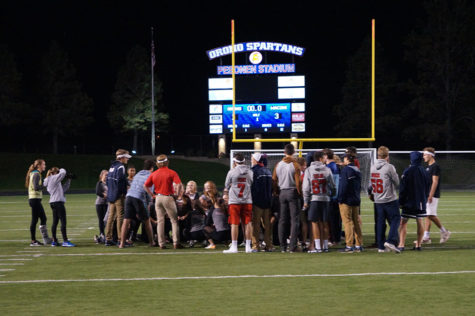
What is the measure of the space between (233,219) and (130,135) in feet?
160

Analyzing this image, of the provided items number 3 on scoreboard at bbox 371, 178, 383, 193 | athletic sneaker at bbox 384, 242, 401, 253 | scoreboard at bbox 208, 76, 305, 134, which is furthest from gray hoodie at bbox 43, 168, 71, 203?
scoreboard at bbox 208, 76, 305, 134

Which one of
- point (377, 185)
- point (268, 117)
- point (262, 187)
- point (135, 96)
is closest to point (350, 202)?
point (377, 185)

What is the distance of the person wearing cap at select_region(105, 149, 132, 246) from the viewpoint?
40.8 ft

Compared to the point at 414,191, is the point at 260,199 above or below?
below

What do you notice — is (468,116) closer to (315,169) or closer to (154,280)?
(315,169)

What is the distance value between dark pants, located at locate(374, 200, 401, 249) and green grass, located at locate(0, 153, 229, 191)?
27.7m

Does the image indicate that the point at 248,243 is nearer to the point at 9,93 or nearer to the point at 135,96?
the point at 9,93

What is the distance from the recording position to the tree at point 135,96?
181 ft

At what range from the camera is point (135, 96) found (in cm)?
5547

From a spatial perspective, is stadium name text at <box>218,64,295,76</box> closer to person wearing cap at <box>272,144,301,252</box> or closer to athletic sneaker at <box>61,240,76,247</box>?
athletic sneaker at <box>61,240,76,247</box>

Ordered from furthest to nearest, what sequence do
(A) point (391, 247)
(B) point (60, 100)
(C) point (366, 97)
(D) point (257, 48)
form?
(B) point (60, 100), (C) point (366, 97), (D) point (257, 48), (A) point (391, 247)

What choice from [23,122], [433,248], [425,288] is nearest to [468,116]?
[23,122]

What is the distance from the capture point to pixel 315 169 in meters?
11.2

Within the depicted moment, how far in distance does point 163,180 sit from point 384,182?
3.90 meters
